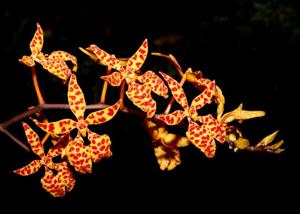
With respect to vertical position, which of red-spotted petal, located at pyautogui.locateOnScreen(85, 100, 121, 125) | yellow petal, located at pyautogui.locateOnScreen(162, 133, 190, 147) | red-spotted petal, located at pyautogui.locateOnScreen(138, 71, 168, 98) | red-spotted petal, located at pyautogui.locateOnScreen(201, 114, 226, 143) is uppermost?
red-spotted petal, located at pyautogui.locateOnScreen(138, 71, 168, 98)

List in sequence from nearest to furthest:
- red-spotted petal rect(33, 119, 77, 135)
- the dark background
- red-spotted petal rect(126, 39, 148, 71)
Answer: red-spotted petal rect(33, 119, 77, 135), red-spotted petal rect(126, 39, 148, 71), the dark background

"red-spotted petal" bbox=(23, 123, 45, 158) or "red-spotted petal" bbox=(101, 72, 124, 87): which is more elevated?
"red-spotted petal" bbox=(101, 72, 124, 87)

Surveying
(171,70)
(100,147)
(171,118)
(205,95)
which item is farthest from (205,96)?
(171,70)

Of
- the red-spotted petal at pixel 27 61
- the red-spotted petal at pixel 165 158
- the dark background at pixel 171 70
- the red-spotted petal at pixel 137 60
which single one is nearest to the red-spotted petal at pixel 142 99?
the red-spotted petal at pixel 137 60

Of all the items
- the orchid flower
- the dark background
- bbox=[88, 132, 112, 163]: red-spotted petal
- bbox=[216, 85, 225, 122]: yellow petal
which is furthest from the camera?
the dark background

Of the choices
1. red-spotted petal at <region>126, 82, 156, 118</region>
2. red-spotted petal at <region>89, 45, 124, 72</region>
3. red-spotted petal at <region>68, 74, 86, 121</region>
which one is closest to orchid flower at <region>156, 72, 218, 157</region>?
red-spotted petal at <region>126, 82, 156, 118</region>

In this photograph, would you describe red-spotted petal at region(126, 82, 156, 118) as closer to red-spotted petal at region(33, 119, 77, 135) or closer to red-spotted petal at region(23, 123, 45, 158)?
red-spotted petal at region(33, 119, 77, 135)

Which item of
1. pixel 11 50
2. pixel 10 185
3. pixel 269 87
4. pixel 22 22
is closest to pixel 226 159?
pixel 269 87

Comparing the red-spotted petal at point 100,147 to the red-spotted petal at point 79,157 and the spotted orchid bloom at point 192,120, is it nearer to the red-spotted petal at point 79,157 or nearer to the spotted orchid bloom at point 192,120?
the red-spotted petal at point 79,157
